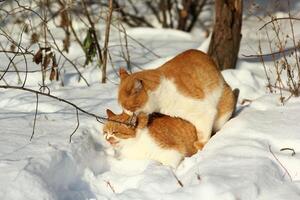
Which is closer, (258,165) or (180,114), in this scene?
(258,165)

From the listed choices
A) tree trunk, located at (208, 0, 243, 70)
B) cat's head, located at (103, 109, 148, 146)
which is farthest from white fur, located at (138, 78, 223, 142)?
tree trunk, located at (208, 0, 243, 70)

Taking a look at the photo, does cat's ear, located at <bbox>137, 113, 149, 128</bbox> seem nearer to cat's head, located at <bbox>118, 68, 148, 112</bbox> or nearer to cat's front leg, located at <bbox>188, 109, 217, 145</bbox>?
cat's head, located at <bbox>118, 68, 148, 112</bbox>

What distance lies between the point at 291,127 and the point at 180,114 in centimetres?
71

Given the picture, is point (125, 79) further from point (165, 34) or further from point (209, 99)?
point (165, 34)

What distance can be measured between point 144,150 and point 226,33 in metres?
1.65

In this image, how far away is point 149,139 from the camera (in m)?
3.66

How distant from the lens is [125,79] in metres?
3.61

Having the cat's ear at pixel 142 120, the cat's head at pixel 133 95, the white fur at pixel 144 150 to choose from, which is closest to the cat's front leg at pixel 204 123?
the white fur at pixel 144 150

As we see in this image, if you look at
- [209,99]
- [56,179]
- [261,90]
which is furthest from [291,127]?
[56,179]

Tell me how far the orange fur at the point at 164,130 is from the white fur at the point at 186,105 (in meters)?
0.06

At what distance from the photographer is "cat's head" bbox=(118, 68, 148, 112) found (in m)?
3.44

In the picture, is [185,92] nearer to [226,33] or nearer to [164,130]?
[164,130]

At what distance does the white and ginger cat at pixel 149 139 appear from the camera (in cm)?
364

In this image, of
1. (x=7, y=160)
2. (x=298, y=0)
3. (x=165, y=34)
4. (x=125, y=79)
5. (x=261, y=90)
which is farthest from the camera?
(x=298, y=0)
